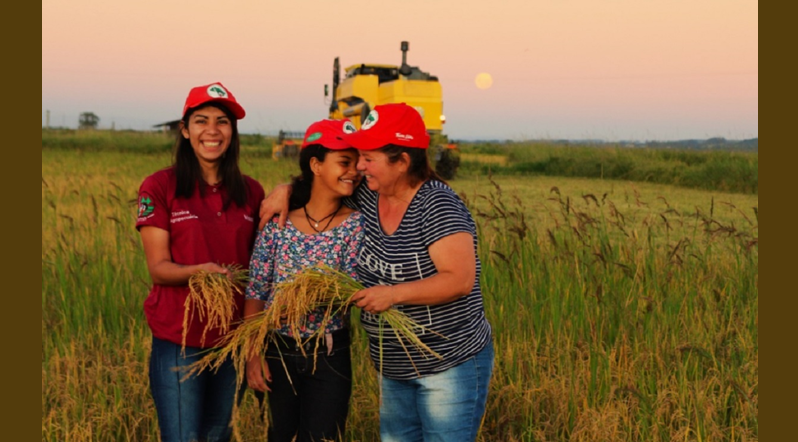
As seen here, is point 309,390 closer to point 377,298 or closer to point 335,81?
point 377,298

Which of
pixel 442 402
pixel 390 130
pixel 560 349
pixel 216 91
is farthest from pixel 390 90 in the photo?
pixel 442 402

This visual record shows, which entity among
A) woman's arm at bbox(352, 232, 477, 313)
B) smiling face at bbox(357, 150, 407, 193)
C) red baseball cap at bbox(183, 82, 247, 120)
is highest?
red baseball cap at bbox(183, 82, 247, 120)

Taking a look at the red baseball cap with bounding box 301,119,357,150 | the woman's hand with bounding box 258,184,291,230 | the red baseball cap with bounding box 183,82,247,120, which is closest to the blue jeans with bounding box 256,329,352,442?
the woman's hand with bounding box 258,184,291,230

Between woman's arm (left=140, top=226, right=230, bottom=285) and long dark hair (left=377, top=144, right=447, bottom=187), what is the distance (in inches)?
29.2

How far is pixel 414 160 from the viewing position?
2.57 m

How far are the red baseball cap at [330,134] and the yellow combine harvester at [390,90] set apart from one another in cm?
1376

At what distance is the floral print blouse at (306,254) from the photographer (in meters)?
2.73

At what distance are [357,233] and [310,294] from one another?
1.01 feet

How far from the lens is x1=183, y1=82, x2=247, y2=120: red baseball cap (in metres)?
2.83

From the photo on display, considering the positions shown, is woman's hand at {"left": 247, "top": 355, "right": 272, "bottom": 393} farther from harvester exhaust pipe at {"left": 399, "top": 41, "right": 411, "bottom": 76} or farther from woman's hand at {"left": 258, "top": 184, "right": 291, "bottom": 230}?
harvester exhaust pipe at {"left": 399, "top": 41, "right": 411, "bottom": 76}

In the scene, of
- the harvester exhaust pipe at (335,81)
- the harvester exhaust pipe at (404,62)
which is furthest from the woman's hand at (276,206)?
the harvester exhaust pipe at (335,81)

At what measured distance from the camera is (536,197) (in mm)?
13469

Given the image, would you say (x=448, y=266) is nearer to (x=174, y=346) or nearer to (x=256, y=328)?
(x=256, y=328)

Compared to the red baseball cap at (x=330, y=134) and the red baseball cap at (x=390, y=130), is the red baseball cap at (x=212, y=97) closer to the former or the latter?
the red baseball cap at (x=330, y=134)
